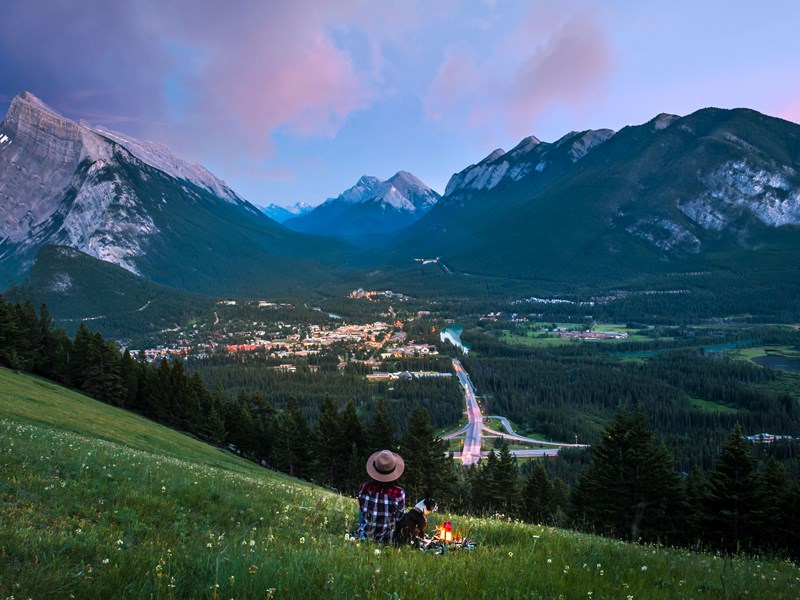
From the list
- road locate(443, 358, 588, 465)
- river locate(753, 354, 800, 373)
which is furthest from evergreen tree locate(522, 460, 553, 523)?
river locate(753, 354, 800, 373)

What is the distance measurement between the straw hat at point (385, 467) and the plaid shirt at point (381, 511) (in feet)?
1.03

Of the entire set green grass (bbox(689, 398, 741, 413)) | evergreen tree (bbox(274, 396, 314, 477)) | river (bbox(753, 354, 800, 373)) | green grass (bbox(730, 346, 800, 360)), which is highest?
green grass (bbox(730, 346, 800, 360))

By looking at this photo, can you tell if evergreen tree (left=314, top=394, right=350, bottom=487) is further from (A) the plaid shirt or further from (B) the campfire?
(B) the campfire

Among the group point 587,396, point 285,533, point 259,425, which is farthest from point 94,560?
point 587,396

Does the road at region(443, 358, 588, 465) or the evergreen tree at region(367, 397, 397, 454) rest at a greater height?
the evergreen tree at region(367, 397, 397, 454)

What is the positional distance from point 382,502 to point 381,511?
0.18 metres

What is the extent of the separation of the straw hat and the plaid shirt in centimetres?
32

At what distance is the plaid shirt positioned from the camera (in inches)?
318

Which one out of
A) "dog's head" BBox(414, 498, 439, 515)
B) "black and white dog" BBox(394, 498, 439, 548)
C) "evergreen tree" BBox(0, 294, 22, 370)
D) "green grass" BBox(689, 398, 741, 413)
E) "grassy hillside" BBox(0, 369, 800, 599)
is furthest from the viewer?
"green grass" BBox(689, 398, 741, 413)

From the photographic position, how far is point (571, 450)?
7719cm

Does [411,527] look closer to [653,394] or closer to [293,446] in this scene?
[293,446]

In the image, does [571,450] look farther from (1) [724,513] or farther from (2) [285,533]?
(2) [285,533]

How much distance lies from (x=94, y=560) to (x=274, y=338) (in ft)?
618

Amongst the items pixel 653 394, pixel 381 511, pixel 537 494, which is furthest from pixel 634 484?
pixel 653 394
